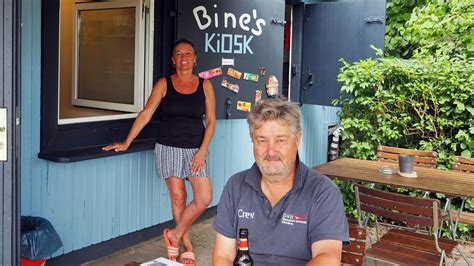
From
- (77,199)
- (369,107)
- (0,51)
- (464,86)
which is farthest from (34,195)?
(464,86)

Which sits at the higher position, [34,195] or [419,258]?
[34,195]

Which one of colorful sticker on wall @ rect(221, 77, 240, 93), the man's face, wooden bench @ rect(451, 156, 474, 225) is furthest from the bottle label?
colorful sticker on wall @ rect(221, 77, 240, 93)

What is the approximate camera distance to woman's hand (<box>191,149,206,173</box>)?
3.96m

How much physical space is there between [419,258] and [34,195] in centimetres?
242

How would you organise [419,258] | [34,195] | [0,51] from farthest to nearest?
[34,195]
[419,258]
[0,51]

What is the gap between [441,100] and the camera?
15.9 ft

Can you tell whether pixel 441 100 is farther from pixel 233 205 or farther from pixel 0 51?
pixel 0 51

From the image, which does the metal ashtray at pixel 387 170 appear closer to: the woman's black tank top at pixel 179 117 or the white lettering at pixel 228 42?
the woman's black tank top at pixel 179 117

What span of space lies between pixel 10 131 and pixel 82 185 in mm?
1614

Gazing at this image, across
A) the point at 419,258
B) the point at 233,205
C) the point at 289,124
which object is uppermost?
the point at 289,124

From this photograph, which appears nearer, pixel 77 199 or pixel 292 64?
pixel 77 199

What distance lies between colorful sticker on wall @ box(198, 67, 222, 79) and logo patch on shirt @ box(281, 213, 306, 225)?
2.93 m

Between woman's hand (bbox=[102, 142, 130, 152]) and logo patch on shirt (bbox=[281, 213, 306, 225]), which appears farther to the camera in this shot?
woman's hand (bbox=[102, 142, 130, 152])

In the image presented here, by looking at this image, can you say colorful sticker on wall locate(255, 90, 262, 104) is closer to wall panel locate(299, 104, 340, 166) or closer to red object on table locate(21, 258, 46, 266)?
wall panel locate(299, 104, 340, 166)
